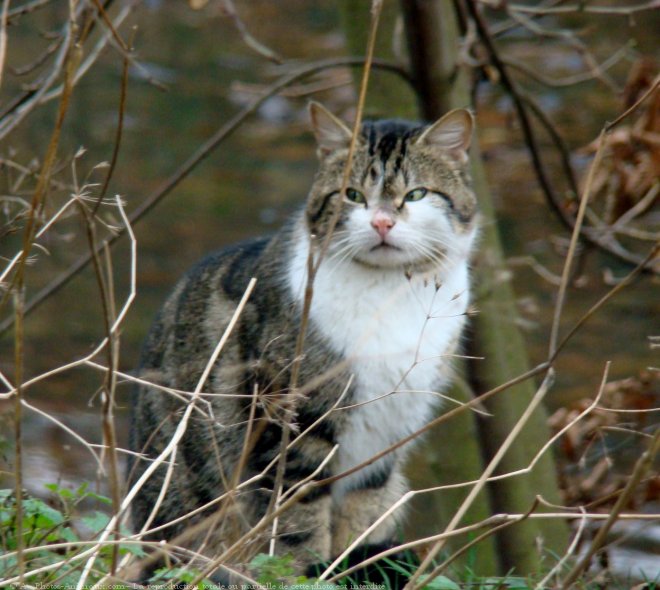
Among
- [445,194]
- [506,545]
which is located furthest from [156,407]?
[506,545]

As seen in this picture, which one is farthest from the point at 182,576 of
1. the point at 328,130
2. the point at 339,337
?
the point at 328,130

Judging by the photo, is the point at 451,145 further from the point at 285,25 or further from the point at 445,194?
the point at 285,25

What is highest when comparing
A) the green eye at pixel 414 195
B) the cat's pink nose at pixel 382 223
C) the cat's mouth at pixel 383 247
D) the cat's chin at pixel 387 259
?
the green eye at pixel 414 195

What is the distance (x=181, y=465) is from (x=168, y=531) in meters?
0.20

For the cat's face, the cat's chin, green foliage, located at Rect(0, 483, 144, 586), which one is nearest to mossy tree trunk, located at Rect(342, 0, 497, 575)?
the cat's face

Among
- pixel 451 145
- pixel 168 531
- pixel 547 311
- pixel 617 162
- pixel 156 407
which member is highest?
pixel 451 145

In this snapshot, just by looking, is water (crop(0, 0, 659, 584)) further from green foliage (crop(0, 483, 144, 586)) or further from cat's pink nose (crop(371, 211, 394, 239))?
green foliage (crop(0, 483, 144, 586))

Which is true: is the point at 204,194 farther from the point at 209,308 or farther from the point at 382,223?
the point at 382,223

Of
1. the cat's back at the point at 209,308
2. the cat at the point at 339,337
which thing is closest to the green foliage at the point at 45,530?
the cat at the point at 339,337

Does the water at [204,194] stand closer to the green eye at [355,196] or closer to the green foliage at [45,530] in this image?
the green eye at [355,196]

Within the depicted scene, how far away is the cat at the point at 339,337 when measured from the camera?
306 cm

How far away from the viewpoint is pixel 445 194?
3219 mm

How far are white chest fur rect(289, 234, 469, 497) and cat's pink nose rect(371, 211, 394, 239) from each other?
0.17 m

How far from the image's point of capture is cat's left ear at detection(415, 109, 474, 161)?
3156 mm
